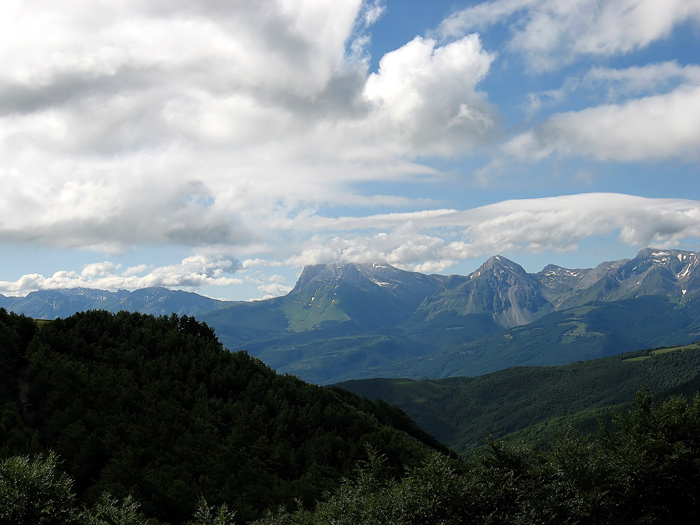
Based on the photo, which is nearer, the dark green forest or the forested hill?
the dark green forest

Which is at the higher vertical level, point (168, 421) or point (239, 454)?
point (168, 421)

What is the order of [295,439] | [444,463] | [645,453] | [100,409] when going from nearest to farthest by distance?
[444,463] → [645,453] → [100,409] → [295,439]

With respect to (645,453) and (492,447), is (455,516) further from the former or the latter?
(645,453)

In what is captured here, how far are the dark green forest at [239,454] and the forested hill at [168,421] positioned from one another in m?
0.23

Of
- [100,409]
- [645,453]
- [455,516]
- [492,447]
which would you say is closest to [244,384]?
[100,409]

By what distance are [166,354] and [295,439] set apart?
29.0m

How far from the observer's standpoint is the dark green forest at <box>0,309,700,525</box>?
41719 millimetres

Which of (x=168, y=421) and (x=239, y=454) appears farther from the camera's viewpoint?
(x=168, y=421)

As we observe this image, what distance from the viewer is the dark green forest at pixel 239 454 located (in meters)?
41.7

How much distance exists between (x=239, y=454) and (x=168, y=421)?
11.4 meters

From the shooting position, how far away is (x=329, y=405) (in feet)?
288

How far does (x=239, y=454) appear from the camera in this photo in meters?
69.1

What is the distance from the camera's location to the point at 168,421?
2798 inches

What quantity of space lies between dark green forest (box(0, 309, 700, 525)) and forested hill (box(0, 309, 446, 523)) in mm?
234
